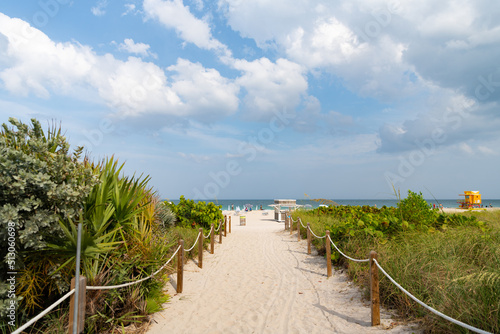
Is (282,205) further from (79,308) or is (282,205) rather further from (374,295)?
(79,308)

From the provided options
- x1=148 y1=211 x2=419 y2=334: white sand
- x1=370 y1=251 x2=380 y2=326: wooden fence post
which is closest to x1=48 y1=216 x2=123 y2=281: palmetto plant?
x1=148 y1=211 x2=419 y2=334: white sand

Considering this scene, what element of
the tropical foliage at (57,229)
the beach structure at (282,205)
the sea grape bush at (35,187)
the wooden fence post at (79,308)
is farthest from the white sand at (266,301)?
the beach structure at (282,205)

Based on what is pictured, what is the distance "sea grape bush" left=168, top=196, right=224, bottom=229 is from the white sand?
3.10 m

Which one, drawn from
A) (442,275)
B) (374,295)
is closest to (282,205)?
(374,295)

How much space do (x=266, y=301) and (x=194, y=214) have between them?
24.1ft

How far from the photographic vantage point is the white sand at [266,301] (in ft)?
16.1

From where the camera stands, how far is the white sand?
4914mm

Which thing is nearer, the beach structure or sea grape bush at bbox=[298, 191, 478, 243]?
sea grape bush at bbox=[298, 191, 478, 243]

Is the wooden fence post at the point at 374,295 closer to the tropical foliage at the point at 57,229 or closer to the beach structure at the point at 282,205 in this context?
the tropical foliage at the point at 57,229

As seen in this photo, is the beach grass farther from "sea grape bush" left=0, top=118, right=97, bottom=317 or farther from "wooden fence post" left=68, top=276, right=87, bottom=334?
"sea grape bush" left=0, top=118, right=97, bottom=317

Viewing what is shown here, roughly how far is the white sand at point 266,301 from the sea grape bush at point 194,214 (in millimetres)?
3100

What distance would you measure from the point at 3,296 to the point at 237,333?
3.29m

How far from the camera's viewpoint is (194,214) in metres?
13.0

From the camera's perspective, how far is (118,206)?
5.09 metres
